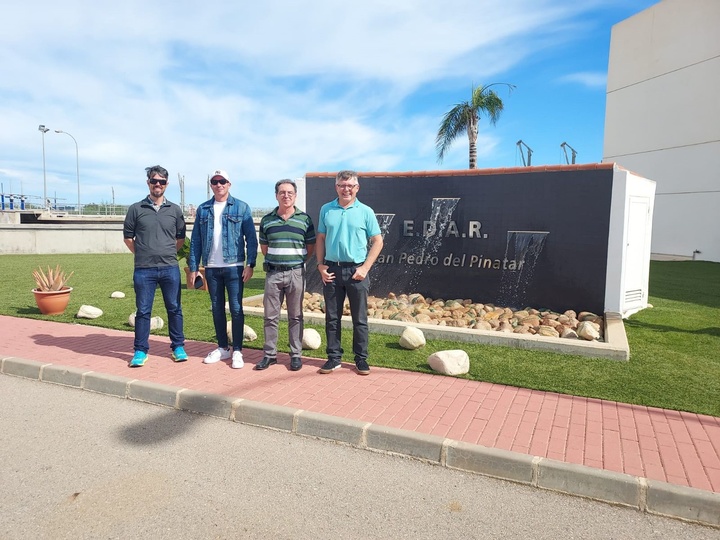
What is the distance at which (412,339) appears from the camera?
6.20 meters

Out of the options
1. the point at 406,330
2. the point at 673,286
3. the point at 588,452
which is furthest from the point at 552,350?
the point at 673,286

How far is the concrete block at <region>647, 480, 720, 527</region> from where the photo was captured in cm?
290

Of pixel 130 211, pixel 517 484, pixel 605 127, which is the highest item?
pixel 605 127

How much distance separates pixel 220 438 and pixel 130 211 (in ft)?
8.73

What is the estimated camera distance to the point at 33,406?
457 cm

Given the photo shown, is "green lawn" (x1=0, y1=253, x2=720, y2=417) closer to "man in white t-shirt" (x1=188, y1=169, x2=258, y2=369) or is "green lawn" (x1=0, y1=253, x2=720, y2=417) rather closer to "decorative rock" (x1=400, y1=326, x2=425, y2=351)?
"decorative rock" (x1=400, y1=326, x2=425, y2=351)

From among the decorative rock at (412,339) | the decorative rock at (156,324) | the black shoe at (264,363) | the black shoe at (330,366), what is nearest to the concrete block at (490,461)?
the black shoe at (330,366)

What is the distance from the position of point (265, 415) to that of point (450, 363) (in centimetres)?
196

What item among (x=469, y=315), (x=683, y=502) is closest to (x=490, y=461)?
(x=683, y=502)

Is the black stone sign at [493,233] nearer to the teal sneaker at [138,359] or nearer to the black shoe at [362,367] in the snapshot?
the black shoe at [362,367]

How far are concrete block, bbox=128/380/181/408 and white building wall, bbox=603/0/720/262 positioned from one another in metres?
26.0

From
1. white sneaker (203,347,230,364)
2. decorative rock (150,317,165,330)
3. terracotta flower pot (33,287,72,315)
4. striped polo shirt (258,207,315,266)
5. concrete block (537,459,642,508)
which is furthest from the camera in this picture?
terracotta flower pot (33,287,72,315)

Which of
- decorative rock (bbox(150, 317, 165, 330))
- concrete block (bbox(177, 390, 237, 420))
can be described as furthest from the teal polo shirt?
decorative rock (bbox(150, 317, 165, 330))

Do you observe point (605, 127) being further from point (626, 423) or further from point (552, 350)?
point (626, 423)
